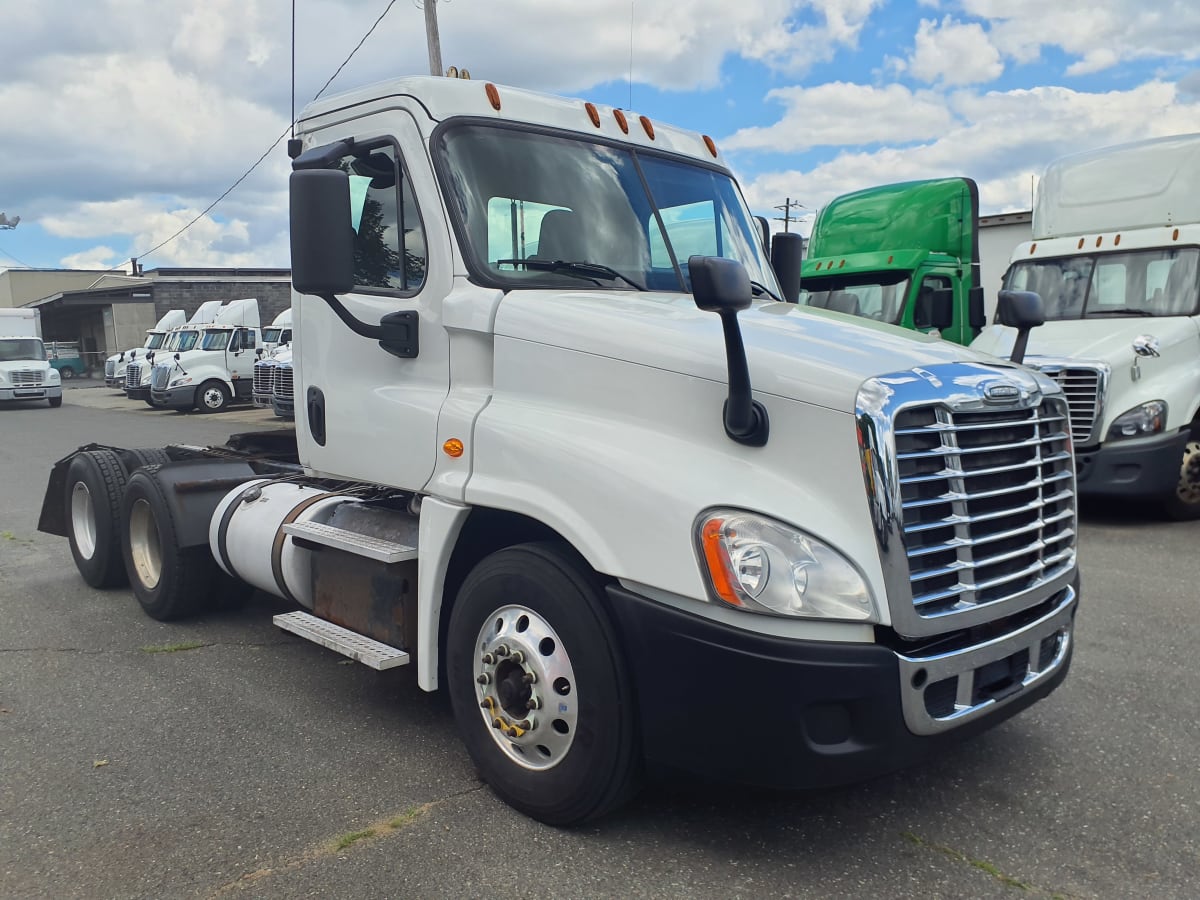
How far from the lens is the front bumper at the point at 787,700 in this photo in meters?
2.79

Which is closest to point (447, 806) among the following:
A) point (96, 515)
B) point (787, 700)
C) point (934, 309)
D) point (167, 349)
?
point (787, 700)

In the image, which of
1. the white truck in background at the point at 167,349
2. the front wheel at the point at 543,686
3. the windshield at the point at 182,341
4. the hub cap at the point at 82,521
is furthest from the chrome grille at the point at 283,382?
the front wheel at the point at 543,686

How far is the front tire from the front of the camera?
26.7 m

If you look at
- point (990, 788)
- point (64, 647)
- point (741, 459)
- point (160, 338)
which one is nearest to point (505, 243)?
point (741, 459)

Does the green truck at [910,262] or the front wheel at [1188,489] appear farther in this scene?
the green truck at [910,262]

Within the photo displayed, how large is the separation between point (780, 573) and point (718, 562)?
0.17 meters

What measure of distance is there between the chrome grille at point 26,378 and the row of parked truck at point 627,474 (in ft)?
98.6

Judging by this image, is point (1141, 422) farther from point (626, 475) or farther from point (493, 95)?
point (626, 475)

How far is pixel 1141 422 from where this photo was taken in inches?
331

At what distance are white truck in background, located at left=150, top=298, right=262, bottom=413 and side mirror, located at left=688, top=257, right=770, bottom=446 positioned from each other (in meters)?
25.9

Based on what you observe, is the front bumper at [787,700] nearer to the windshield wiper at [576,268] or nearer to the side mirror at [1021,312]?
the windshield wiper at [576,268]

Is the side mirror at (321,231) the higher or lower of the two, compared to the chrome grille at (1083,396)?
higher

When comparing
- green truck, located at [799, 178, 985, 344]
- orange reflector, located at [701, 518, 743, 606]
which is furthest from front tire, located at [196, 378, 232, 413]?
orange reflector, located at [701, 518, 743, 606]

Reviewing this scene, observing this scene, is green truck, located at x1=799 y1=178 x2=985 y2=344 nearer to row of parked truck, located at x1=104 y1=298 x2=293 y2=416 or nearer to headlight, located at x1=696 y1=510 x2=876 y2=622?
headlight, located at x1=696 y1=510 x2=876 y2=622
